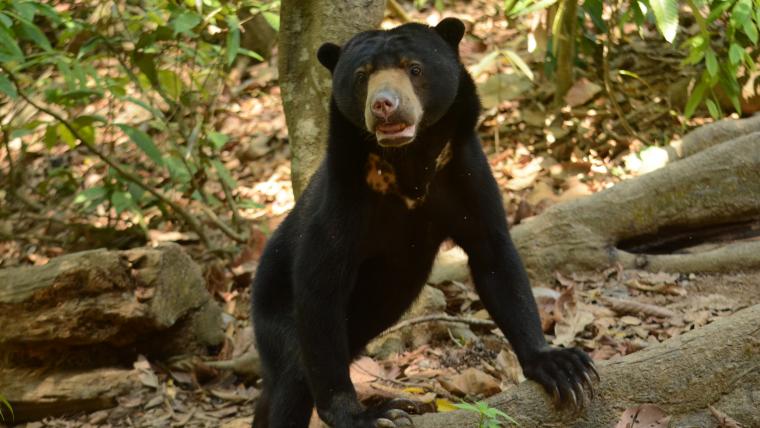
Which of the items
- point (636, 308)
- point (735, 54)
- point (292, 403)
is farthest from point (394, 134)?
point (735, 54)

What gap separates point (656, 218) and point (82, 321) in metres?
3.83

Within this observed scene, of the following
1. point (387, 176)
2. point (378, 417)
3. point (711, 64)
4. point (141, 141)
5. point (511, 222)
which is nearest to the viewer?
point (378, 417)

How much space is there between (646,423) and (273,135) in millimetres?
7233

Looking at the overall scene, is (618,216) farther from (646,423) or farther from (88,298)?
(88,298)

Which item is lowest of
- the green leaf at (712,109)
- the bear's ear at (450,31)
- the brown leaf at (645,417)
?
the brown leaf at (645,417)

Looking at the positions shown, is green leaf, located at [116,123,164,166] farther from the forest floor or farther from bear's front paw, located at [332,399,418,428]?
bear's front paw, located at [332,399,418,428]

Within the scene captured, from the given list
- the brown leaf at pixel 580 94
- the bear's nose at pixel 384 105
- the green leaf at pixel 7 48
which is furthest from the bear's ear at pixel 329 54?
the brown leaf at pixel 580 94

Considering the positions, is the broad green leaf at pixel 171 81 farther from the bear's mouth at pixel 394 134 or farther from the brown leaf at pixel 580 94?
the bear's mouth at pixel 394 134

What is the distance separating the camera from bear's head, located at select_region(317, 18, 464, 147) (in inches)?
153

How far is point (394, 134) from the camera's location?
378 cm

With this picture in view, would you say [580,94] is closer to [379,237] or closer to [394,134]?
[379,237]

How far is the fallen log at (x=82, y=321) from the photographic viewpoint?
551 cm

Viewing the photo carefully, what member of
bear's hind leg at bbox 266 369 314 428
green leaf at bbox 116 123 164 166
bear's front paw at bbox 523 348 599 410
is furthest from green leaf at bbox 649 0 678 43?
green leaf at bbox 116 123 164 166

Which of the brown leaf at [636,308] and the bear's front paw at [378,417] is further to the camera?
the brown leaf at [636,308]
